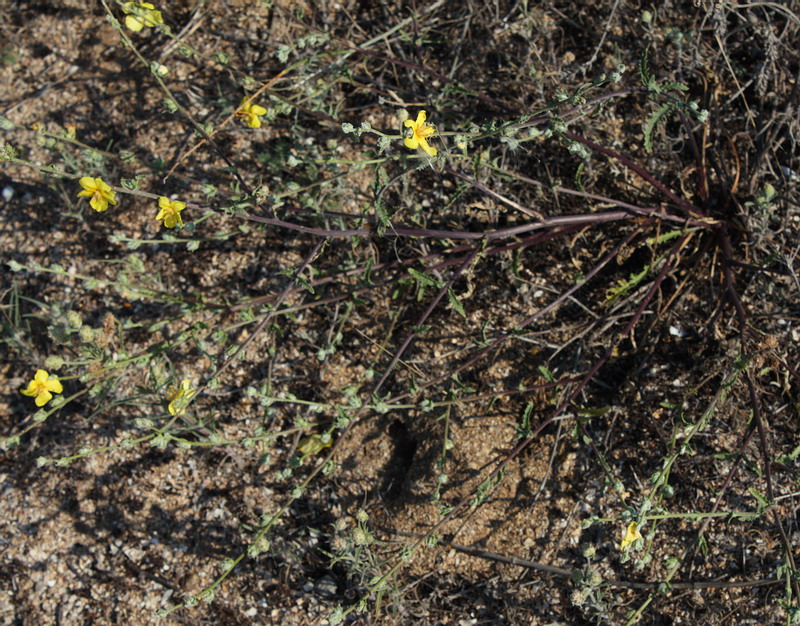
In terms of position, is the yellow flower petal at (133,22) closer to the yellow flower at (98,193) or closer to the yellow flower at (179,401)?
the yellow flower at (98,193)

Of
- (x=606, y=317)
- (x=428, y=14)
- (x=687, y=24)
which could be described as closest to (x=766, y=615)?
(x=606, y=317)

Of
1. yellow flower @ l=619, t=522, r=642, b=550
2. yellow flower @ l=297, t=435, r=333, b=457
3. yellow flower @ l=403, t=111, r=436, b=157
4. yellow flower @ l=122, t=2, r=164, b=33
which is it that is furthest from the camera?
yellow flower @ l=297, t=435, r=333, b=457

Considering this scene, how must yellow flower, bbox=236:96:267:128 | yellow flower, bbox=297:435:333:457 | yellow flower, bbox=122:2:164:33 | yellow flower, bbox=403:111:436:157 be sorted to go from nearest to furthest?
yellow flower, bbox=403:111:436:157 → yellow flower, bbox=122:2:164:33 → yellow flower, bbox=236:96:267:128 → yellow flower, bbox=297:435:333:457

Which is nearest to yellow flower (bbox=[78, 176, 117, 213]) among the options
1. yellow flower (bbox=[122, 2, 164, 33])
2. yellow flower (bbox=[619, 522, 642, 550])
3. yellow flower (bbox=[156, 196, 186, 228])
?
yellow flower (bbox=[156, 196, 186, 228])

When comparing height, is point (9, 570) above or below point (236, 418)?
below

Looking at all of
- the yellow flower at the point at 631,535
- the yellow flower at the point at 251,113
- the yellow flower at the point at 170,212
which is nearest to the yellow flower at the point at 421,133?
the yellow flower at the point at 170,212

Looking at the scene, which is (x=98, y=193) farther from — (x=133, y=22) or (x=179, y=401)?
(x=179, y=401)

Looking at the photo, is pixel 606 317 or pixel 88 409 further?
pixel 88 409

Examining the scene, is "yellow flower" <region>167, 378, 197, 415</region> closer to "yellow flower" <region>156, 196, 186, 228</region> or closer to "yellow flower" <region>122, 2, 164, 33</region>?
"yellow flower" <region>156, 196, 186, 228</region>

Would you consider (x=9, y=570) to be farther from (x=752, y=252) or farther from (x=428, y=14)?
(x=752, y=252)

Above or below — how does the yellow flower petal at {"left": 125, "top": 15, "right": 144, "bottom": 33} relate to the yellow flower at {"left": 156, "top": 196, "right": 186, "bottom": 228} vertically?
above

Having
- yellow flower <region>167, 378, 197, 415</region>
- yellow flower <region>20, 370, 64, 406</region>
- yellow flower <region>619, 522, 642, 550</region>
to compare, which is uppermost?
yellow flower <region>20, 370, 64, 406</region>

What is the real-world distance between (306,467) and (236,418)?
16.0 inches

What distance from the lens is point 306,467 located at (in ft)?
9.91
